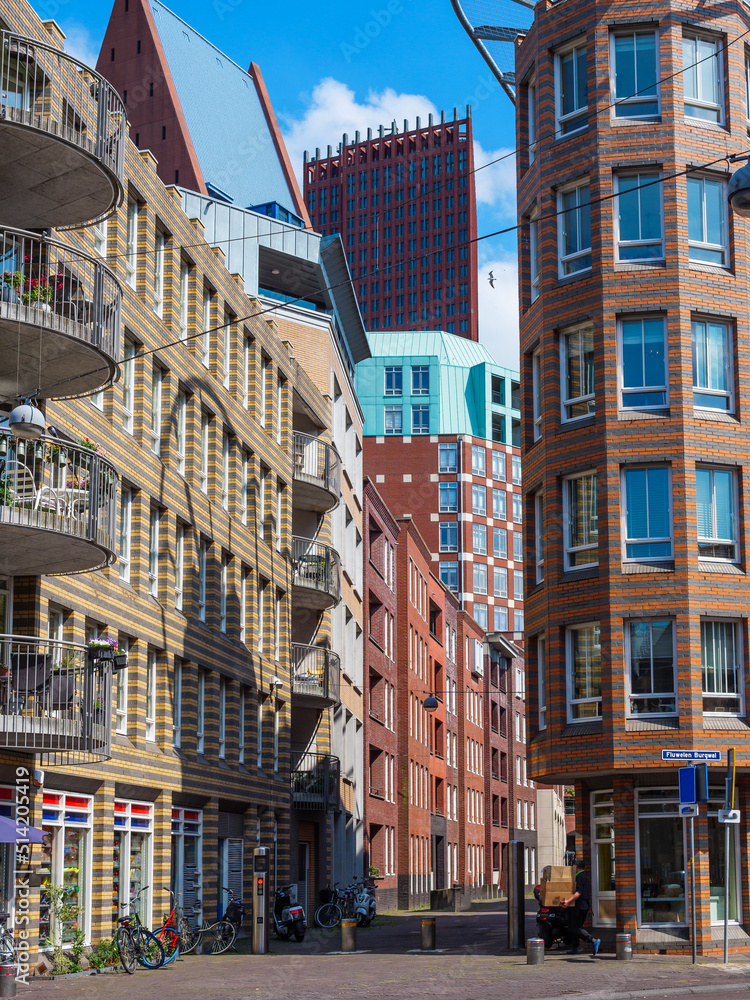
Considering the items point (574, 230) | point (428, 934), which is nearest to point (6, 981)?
point (428, 934)

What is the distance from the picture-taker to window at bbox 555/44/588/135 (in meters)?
30.5

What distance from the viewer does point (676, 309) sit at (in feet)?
94.1

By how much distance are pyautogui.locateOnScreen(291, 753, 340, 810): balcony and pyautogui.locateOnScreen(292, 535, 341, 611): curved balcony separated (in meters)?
4.88

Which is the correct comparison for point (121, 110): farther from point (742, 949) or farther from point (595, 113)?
point (742, 949)

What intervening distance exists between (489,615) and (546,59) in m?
89.4

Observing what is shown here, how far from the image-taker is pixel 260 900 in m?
29.2

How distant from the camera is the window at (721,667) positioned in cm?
2736

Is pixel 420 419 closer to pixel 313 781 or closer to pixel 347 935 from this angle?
pixel 313 781

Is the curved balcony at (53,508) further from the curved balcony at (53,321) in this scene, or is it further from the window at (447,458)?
the window at (447,458)

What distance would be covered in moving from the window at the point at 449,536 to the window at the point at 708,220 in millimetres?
86617

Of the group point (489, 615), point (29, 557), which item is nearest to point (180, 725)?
point (29, 557)

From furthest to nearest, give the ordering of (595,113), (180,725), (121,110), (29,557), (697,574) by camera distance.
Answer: (180,725) → (595,113) → (697,574) → (121,110) → (29,557)

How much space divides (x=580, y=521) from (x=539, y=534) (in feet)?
6.41

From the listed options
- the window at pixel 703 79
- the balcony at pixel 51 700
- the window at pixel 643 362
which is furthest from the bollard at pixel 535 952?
the window at pixel 703 79
